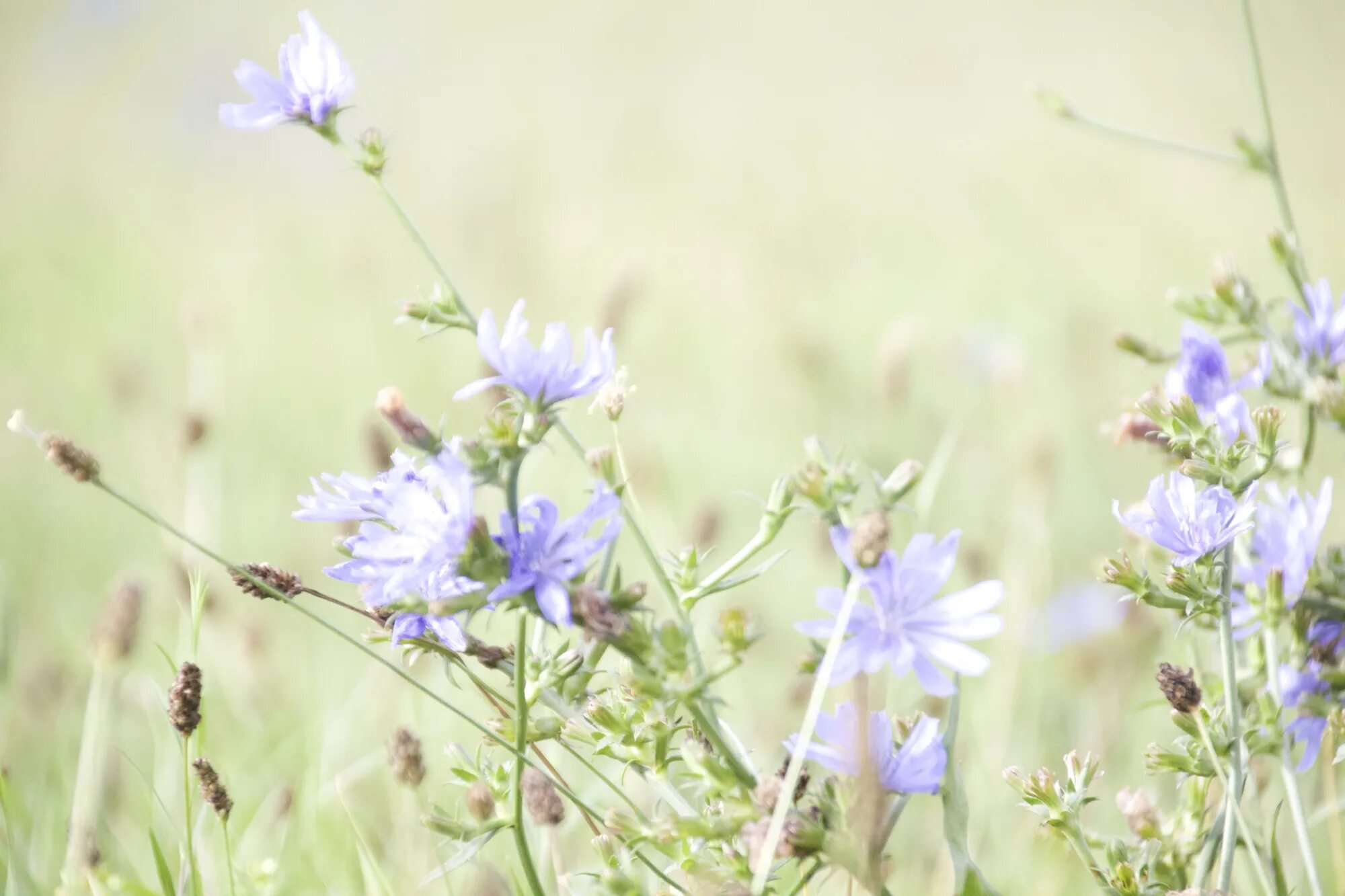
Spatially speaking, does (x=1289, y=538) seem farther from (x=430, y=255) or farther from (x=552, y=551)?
(x=430, y=255)

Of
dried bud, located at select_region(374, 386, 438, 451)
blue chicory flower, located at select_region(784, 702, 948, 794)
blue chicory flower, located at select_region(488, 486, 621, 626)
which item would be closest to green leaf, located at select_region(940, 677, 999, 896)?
blue chicory flower, located at select_region(784, 702, 948, 794)

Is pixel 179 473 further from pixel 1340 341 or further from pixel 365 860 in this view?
pixel 1340 341

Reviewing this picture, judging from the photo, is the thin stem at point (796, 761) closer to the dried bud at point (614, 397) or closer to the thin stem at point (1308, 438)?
the dried bud at point (614, 397)

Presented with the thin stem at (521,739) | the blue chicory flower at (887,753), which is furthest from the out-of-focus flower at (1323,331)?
the thin stem at (521,739)

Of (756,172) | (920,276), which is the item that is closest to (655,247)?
(756,172)

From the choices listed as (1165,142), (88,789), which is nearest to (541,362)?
(1165,142)
